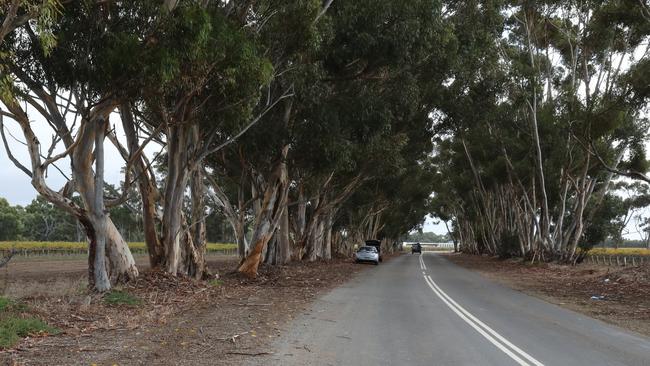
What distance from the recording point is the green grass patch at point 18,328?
767cm

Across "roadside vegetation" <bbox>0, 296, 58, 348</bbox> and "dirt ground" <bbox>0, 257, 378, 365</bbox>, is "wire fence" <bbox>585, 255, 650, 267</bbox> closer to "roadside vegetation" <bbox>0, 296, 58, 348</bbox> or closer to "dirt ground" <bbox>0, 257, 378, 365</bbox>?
"dirt ground" <bbox>0, 257, 378, 365</bbox>

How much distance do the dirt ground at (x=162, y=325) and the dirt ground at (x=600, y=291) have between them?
691 cm

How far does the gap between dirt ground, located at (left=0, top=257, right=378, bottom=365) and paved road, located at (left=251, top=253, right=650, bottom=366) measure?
632 mm

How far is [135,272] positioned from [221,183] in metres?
18.4

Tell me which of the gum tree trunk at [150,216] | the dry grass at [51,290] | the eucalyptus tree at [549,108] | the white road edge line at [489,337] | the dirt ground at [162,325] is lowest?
the white road edge line at [489,337]

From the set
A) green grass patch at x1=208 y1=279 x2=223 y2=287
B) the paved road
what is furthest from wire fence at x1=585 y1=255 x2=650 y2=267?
green grass patch at x1=208 y1=279 x2=223 y2=287

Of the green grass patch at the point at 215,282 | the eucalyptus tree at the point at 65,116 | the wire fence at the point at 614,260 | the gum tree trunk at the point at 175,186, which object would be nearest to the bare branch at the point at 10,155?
the eucalyptus tree at the point at 65,116

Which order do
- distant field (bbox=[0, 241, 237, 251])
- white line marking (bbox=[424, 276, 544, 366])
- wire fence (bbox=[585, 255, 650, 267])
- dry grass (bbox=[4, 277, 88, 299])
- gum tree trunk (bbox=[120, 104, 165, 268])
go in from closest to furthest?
white line marking (bbox=[424, 276, 544, 366]) < dry grass (bbox=[4, 277, 88, 299]) < gum tree trunk (bbox=[120, 104, 165, 268]) < wire fence (bbox=[585, 255, 650, 267]) < distant field (bbox=[0, 241, 237, 251])

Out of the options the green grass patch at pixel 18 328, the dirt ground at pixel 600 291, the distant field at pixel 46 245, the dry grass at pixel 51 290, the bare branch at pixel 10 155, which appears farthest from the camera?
the distant field at pixel 46 245

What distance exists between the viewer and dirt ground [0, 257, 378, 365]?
24.3 ft

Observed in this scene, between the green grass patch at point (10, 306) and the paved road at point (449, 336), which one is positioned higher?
the green grass patch at point (10, 306)

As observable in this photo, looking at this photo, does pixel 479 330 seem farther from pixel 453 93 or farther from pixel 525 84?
pixel 525 84

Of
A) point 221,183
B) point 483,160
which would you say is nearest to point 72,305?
point 221,183

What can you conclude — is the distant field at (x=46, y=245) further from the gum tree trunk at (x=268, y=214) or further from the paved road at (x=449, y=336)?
the paved road at (x=449, y=336)
